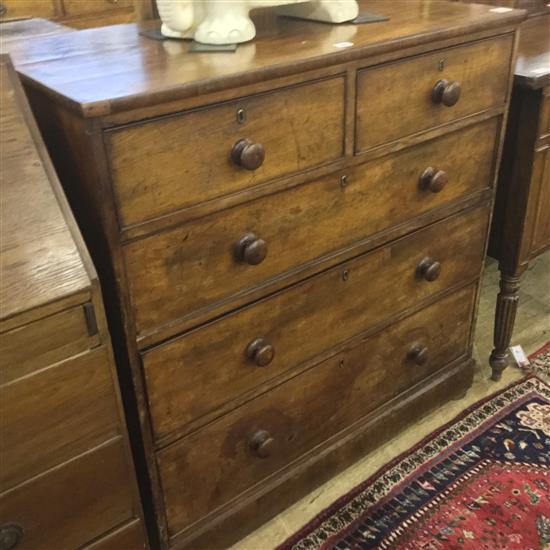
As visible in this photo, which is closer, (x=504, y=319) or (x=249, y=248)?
(x=249, y=248)

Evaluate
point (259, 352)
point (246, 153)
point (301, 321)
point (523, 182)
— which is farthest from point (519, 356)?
point (246, 153)

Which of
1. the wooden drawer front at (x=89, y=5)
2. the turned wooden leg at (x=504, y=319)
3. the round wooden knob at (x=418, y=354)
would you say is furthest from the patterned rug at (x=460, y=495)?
the wooden drawer front at (x=89, y=5)

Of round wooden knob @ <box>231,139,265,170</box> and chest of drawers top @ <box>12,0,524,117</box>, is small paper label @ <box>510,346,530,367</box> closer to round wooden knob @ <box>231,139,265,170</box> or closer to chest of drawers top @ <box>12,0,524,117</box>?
chest of drawers top @ <box>12,0,524,117</box>

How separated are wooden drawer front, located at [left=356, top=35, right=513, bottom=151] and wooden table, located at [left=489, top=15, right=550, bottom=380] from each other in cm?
12

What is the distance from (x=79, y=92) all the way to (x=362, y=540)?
1.12 m

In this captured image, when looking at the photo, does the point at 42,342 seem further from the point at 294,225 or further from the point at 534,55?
the point at 534,55

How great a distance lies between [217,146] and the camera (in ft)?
3.43

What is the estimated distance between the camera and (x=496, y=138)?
4.91 ft

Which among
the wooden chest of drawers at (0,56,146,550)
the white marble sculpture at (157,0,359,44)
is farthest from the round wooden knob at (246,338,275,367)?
the white marble sculpture at (157,0,359,44)

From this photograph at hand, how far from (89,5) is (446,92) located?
1908 mm

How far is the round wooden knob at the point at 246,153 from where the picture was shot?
41.7 inches

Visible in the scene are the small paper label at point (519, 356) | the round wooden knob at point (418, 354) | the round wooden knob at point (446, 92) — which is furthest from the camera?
the small paper label at point (519, 356)

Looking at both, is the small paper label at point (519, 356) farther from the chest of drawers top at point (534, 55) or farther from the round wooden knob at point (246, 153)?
the round wooden knob at point (246, 153)

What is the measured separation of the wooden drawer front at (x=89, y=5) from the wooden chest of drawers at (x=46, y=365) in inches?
73.5
